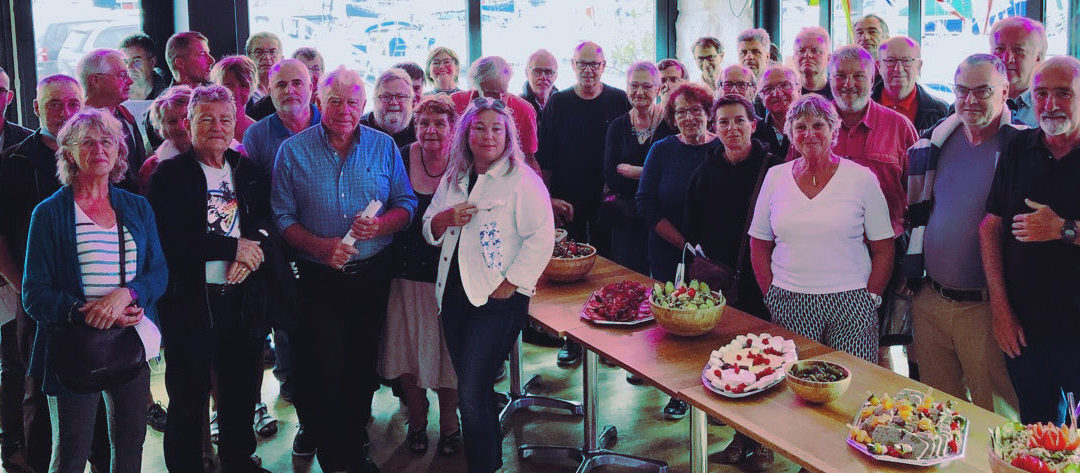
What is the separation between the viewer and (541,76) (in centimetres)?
564

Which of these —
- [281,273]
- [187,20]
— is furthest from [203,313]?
[187,20]

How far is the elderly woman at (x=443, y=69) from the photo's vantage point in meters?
5.61

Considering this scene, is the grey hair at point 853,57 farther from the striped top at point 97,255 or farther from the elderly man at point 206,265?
the striped top at point 97,255

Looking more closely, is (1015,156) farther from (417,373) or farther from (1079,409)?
(417,373)

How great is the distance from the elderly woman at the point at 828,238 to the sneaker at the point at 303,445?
2.14 meters

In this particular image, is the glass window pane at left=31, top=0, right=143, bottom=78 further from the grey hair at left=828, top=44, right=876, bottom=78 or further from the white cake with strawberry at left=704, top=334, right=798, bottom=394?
the white cake with strawberry at left=704, top=334, right=798, bottom=394

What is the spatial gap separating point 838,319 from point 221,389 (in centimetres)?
237

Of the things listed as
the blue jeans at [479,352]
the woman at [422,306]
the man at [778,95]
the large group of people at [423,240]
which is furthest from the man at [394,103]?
the man at [778,95]

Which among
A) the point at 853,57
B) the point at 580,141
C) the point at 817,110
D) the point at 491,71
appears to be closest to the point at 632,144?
the point at 580,141

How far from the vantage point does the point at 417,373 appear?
410cm

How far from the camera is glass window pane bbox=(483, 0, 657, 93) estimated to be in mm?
7645

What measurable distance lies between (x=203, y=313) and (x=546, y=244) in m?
1.29

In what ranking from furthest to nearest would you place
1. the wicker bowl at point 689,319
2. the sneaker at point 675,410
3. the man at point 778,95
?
the sneaker at point 675,410 → the man at point 778,95 → the wicker bowl at point 689,319

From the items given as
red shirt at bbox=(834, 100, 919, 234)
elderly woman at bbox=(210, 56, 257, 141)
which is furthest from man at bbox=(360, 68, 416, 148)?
red shirt at bbox=(834, 100, 919, 234)
